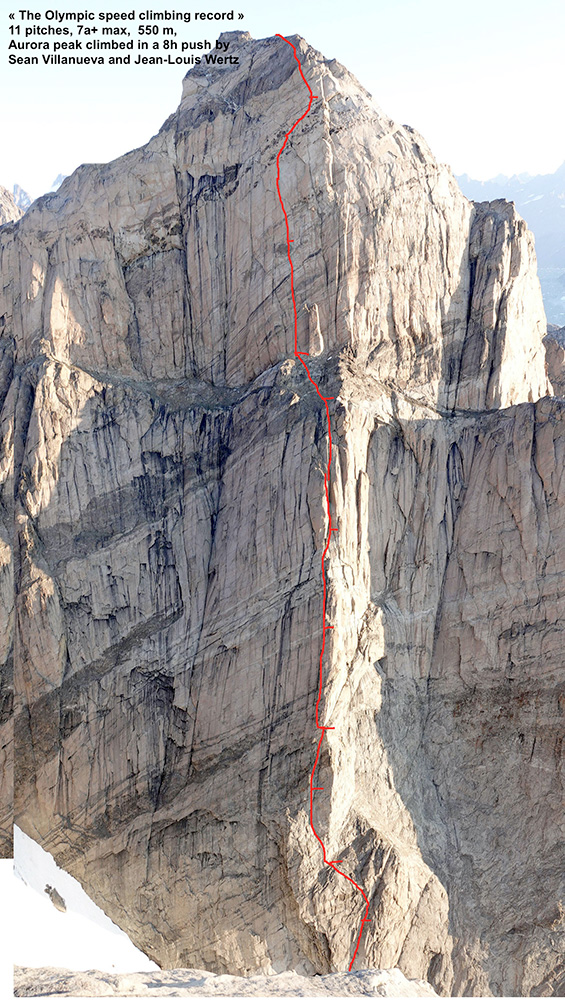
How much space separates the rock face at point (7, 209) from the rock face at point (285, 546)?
3205 centimetres

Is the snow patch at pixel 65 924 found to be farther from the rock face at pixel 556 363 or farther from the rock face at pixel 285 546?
the rock face at pixel 556 363

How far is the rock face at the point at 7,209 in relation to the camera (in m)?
53.6

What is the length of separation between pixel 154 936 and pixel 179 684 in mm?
6648

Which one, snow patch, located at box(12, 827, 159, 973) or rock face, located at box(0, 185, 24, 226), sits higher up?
rock face, located at box(0, 185, 24, 226)

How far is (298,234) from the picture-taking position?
23.0 m

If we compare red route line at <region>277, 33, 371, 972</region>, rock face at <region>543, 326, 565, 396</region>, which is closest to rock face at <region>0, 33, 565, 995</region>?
red route line at <region>277, 33, 371, 972</region>

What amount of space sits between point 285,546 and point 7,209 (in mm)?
43564

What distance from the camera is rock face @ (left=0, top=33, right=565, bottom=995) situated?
21109 millimetres

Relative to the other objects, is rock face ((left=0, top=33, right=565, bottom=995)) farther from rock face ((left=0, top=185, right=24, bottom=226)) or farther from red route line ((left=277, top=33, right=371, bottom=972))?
rock face ((left=0, top=185, right=24, bottom=226))

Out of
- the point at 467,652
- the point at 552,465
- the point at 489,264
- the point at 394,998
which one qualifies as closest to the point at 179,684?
the point at 467,652

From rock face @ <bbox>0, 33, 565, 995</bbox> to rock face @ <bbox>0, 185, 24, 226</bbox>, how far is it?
32.1 m

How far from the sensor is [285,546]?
2178 centimetres

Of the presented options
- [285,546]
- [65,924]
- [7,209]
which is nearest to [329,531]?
[285,546]

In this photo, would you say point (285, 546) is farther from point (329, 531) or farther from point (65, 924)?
point (65, 924)
